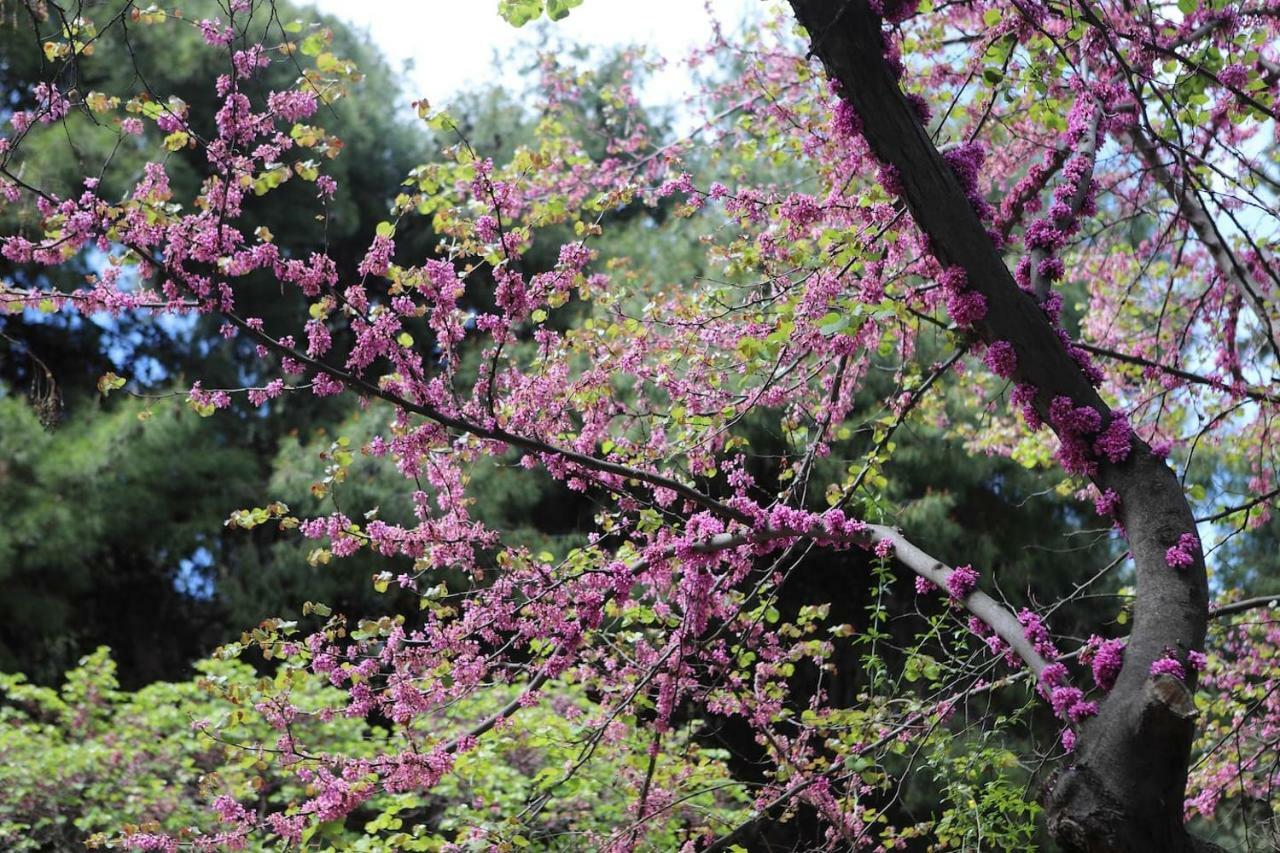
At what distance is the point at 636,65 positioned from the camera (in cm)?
1050

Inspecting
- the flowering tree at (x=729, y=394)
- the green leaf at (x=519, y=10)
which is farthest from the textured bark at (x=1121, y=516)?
the green leaf at (x=519, y=10)

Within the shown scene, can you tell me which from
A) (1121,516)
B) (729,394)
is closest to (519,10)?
(729,394)

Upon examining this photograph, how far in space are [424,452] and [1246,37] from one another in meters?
3.10

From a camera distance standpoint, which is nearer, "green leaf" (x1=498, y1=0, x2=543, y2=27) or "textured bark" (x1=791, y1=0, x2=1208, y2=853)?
"textured bark" (x1=791, y1=0, x2=1208, y2=853)

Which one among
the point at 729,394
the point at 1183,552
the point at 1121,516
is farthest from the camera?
the point at 729,394

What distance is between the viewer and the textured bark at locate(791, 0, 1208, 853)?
2240 mm

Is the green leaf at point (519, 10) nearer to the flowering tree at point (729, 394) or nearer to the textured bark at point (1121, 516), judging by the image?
the flowering tree at point (729, 394)

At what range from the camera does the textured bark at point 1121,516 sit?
2240mm

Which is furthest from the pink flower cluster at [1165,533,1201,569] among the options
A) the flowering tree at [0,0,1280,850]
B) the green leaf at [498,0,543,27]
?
the green leaf at [498,0,543,27]

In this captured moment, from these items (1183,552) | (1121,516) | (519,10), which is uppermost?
(519,10)

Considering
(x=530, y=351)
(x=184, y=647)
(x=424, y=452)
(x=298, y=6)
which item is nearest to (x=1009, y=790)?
(x=424, y=452)

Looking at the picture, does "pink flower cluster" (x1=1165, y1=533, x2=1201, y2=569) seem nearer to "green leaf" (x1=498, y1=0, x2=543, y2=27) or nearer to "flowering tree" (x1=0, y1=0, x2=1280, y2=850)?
"flowering tree" (x1=0, y1=0, x2=1280, y2=850)

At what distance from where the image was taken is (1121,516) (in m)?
2.66

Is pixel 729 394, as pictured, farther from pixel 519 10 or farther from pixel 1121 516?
pixel 519 10
